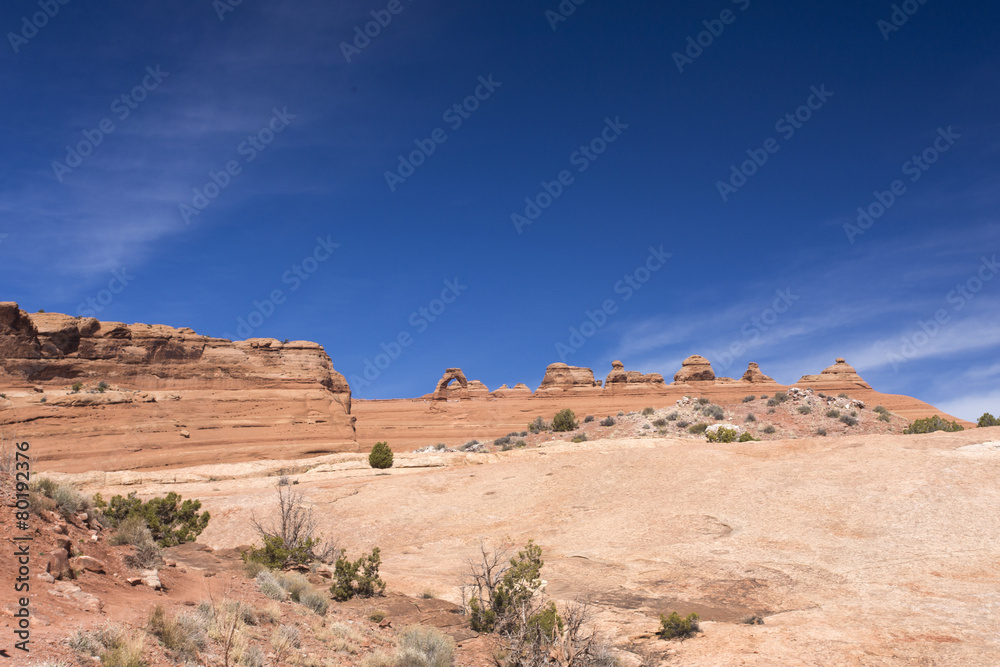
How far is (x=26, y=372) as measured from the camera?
35188mm

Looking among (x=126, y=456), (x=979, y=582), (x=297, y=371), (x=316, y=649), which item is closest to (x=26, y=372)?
(x=126, y=456)

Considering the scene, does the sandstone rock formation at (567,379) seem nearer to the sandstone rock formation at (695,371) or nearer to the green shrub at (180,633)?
the sandstone rock formation at (695,371)

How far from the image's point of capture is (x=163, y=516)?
15.2 metres

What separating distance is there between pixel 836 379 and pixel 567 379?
31.2m

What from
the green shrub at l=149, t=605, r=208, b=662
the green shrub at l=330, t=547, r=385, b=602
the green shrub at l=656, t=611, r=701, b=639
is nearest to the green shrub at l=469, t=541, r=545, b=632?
the green shrub at l=656, t=611, r=701, b=639

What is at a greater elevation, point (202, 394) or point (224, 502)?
point (202, 394)

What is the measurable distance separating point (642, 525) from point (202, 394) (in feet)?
103

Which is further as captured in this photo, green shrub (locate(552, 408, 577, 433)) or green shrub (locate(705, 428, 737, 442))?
green shrub (locate(552, 408, 577, 433))

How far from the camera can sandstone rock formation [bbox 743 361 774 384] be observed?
71.3 meters

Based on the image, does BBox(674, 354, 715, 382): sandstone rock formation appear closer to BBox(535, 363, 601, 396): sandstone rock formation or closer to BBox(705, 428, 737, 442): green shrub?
BBox(535, 363, 601, 396): sandstone rock formation

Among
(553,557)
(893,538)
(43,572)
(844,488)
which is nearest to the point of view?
(43,572)

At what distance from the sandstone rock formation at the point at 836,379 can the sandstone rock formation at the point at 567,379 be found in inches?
963

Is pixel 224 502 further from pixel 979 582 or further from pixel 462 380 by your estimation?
pixel 462 380

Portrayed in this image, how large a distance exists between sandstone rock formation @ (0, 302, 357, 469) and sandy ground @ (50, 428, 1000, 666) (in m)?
8.15
